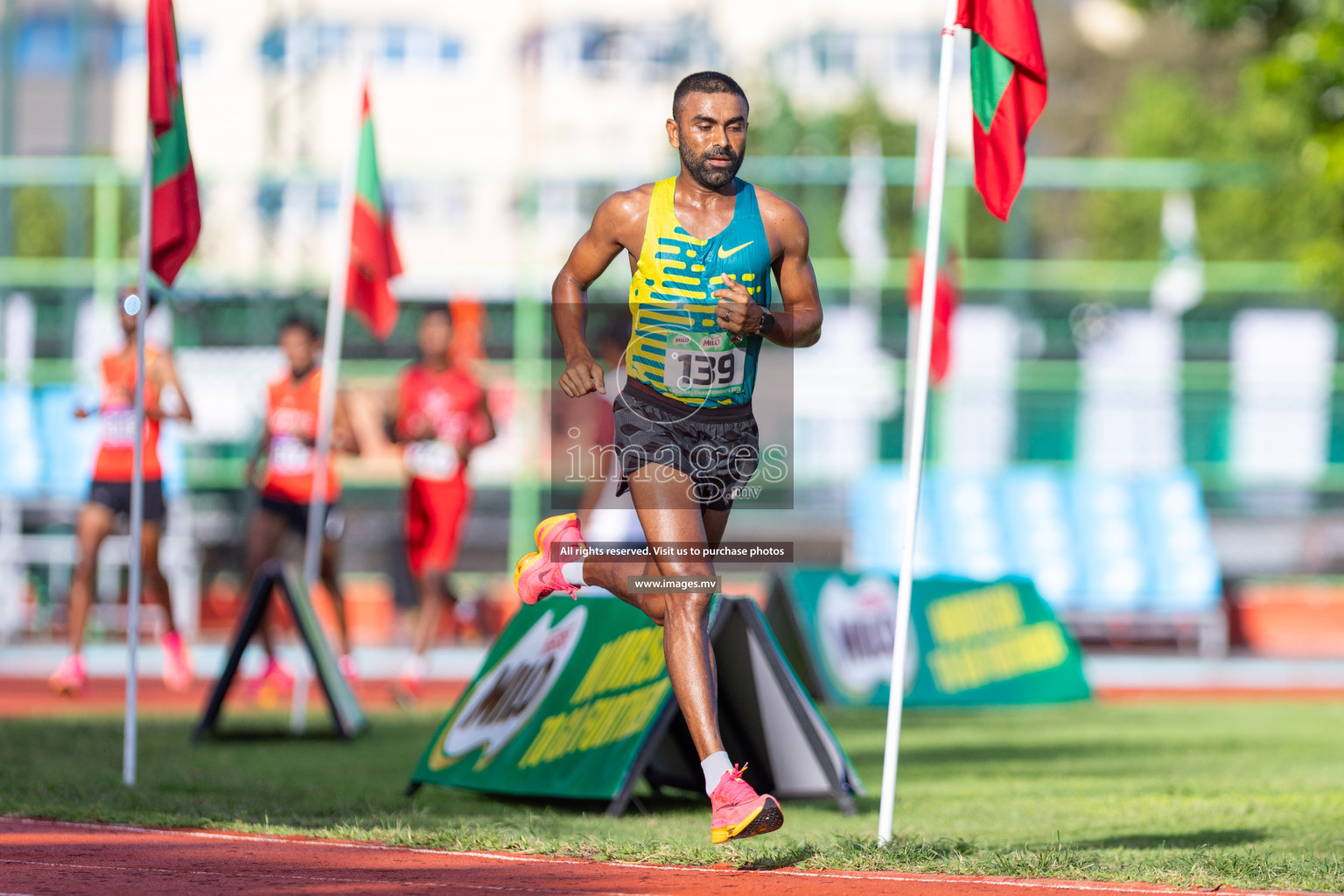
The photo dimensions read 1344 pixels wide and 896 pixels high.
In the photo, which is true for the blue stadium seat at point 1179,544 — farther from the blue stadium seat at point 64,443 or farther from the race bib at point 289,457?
the blue stadium seat at point 64,443

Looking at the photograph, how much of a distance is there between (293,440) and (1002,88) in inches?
276

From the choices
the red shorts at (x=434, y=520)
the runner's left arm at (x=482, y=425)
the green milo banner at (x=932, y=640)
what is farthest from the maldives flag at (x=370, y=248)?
the green milo banner at (x=932, y=640)

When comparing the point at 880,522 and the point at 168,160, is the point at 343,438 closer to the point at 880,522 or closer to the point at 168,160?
the point at 168,160

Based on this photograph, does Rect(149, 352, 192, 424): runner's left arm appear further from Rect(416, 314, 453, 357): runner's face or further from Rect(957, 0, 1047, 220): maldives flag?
Rect(957, 0, 1047, 220): maldives flag

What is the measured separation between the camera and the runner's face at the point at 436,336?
13.0 meters

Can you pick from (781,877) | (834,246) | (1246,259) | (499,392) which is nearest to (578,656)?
(781,877)

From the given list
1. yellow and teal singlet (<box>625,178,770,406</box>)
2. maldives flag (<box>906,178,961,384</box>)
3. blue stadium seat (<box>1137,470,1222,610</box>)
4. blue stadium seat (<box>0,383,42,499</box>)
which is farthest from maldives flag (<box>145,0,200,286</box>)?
blue stadium seat (<box>1137,470,1222,610</box>)

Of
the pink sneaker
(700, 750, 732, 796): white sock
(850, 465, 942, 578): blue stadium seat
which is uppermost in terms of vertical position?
(700, 750, 732, 796): white sock

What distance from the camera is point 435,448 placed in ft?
42.6

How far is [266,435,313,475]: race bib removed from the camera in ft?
39.3

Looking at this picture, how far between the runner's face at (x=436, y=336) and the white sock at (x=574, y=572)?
6918 millimetres

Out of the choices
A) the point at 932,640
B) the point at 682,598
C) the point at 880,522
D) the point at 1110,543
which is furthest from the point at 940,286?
the point at 682,598

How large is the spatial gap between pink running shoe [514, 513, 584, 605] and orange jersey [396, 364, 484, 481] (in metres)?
6.70

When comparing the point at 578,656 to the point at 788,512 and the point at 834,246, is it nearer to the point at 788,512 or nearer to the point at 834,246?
the point at 788,512
